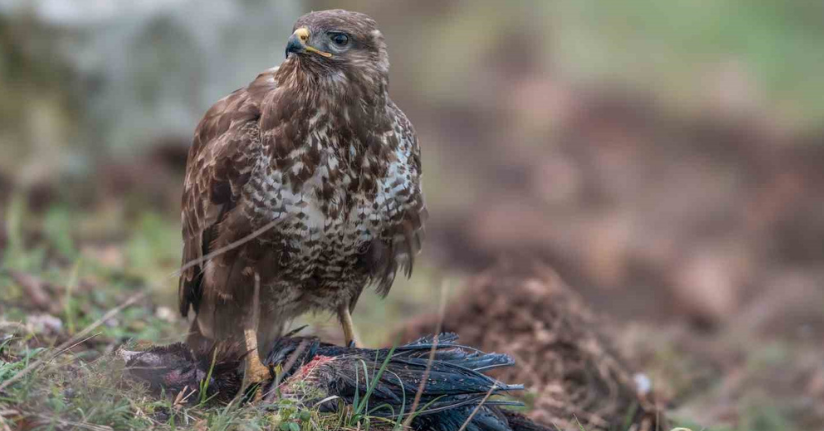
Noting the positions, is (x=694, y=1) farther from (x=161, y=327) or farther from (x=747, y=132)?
(x=161, y=327)

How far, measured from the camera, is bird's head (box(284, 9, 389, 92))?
12.0ft

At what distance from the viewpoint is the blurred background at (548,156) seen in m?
6.32

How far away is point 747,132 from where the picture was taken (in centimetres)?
930

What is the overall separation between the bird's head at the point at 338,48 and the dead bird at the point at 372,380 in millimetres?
986

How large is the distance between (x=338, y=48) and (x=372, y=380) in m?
1.19

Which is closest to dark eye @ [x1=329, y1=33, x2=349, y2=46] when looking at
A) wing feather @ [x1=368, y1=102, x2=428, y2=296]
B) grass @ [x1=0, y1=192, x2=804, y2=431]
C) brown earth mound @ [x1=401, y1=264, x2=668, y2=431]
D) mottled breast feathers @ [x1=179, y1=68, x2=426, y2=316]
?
mottled breast feathers @ [x1=179, y1=68, x2=426, y2=316]

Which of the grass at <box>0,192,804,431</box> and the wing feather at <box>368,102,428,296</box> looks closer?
the grass at <box>0,192,804,431</box>

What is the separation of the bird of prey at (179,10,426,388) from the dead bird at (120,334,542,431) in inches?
7.1

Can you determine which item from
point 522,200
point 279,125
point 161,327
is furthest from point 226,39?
point 279,125

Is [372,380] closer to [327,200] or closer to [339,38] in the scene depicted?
[327,200]

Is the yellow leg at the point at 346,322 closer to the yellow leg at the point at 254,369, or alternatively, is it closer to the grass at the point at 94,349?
the yellow leg at the point at 254,369

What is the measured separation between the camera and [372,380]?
3.42 meters

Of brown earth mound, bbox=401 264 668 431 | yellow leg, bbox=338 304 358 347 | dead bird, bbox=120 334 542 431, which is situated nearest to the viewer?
dead bird, bbox=120 334 542 431

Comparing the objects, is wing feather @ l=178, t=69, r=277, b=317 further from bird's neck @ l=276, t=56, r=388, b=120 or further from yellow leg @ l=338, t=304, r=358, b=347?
yellow leg @ l=338, t=304, r=358, b=347
